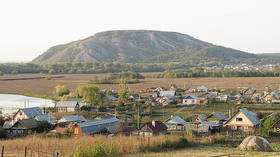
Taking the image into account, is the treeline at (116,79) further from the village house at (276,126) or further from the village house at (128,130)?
the village house at (276,126)

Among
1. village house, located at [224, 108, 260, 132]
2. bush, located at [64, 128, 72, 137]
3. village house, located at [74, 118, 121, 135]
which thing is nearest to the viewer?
bush, located at [64, 128, 72, 137]

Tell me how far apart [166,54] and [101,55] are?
116 ft

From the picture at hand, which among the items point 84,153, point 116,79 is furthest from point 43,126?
point 116,79

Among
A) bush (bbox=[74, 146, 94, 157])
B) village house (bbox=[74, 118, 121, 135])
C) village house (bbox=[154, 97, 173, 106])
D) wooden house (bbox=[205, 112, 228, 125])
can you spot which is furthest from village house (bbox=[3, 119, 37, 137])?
village house (bbox=[154, 97, 173, 106])

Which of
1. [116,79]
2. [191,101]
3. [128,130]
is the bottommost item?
[128,130]

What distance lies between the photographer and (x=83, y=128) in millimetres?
23609

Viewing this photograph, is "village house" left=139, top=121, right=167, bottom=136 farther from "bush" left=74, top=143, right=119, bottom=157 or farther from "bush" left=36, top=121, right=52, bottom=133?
"bush" left=74, top=143, right=119, bottom=157

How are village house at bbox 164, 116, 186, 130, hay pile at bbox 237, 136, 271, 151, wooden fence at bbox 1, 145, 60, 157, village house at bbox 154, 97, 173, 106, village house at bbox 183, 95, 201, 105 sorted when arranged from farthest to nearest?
village house at bbox 183, 95, 201, 105 < village house at bbox 154, 97, 173, 106 < village house at bbox 164, 116, 186, 130 < hay pile at bbox 237, 136, 271, 151 < wooden fence at bbox 1, 145, 60, 157

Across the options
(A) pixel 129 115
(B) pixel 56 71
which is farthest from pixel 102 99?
(B) pixel 56 71

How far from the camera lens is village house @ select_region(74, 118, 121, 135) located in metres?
23.6

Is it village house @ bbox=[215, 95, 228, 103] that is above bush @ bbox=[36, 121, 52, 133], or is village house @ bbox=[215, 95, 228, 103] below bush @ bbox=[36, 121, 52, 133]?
above

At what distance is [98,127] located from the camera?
2488 cm

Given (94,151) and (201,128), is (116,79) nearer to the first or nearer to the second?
(201,128)

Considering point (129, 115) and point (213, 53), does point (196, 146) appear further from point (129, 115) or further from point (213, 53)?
point (213, 53)
